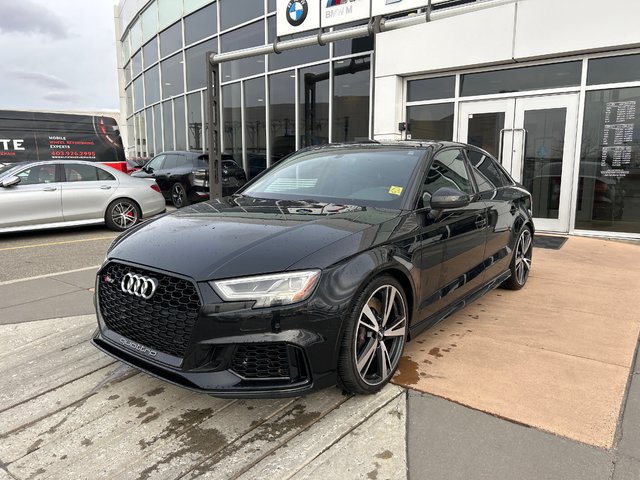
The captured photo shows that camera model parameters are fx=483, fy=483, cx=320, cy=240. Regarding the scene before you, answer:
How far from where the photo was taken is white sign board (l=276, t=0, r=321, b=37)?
1106 cm

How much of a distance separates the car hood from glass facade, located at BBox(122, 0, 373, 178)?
8.13 meters

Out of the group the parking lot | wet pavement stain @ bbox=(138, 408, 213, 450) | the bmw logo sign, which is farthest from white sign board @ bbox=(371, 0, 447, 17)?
wet pavement stain @ bbox=(138, 408, 213, 450)

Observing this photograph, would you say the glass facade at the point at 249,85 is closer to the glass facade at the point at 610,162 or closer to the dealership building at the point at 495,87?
the dealership building at the point at 495,87

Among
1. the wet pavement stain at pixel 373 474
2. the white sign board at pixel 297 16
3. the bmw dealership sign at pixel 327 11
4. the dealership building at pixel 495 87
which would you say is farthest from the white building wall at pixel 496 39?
the wet pavement stain at pixel 373 474

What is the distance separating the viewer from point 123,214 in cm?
952

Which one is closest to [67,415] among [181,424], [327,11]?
[181,424]

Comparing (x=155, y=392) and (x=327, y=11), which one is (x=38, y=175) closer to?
(x=327, y=11)

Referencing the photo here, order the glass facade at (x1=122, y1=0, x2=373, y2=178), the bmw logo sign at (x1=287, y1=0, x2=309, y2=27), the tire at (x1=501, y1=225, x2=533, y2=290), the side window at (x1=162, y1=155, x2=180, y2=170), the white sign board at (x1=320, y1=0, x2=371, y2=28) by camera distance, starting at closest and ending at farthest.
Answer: the tire at (x1=501, y1=225, x2=533, y2=290)
the white sign board at (x1=320, y1=0, x2=371, y2=28)
the bmw logo sign at (x1=287, y1=0, x2=309, y2=27)
the glass facade at (x1=122, y1=0, x2=373, y2=178)
the side window at (x1=162, y1=155, x2=180, y2=170)

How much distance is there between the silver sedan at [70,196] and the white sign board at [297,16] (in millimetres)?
5041

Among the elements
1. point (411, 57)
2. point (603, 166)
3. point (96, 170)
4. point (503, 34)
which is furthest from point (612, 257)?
point (96, 170)

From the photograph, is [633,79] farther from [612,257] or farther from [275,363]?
[275,363]

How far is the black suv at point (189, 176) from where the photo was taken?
1259 cm

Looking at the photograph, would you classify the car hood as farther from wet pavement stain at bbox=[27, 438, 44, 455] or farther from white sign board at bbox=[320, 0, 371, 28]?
white sign board at bbox=[320, 0, 371, 28]

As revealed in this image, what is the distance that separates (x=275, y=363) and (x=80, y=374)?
1640 mm
